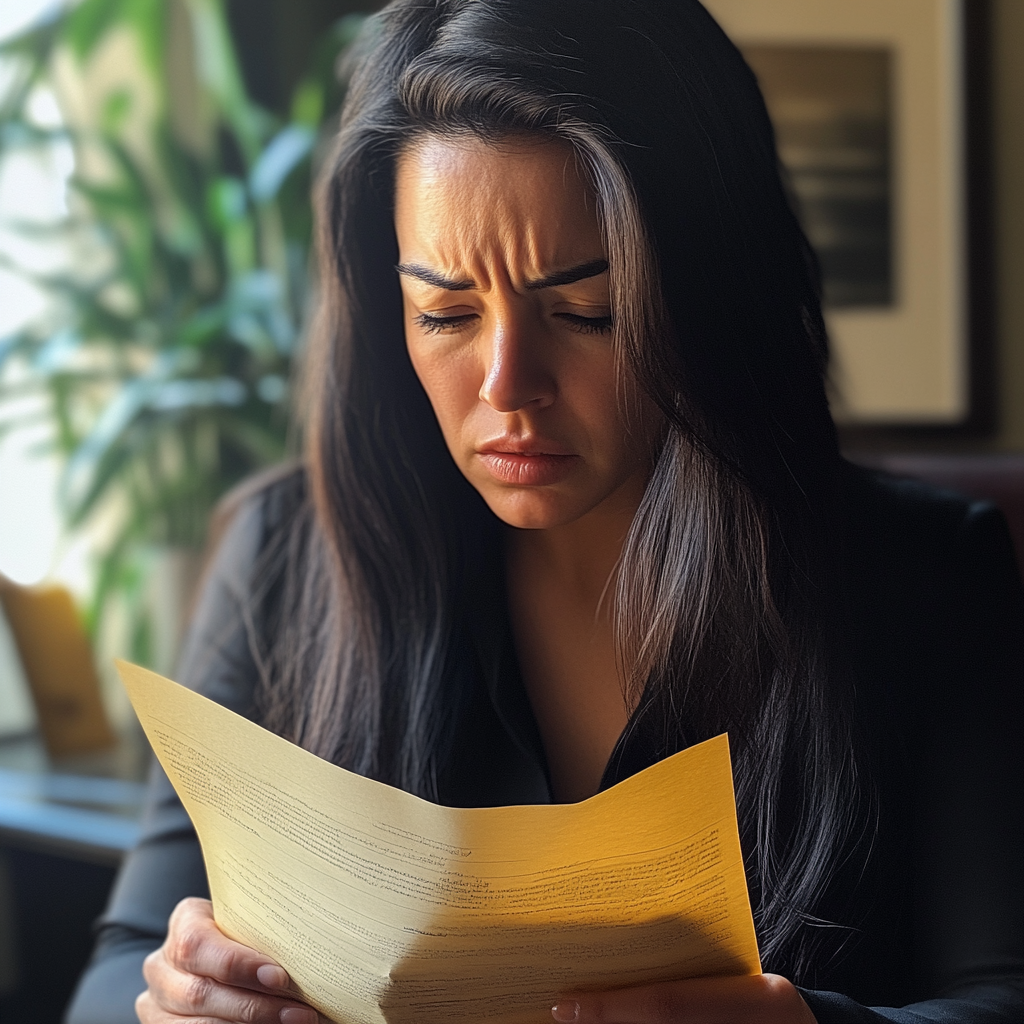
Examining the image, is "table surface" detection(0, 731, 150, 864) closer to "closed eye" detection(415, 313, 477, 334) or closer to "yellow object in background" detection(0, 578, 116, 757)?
"yellow object in background" detection(0, 578, 116, 757)

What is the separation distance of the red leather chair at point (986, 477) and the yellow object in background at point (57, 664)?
973mm

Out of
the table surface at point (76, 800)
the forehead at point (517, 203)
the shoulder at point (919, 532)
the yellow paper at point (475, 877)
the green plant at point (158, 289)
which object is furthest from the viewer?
the green plant at point (158, 289)

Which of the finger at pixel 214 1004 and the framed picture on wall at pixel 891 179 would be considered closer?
the finger at pixel 214 1004

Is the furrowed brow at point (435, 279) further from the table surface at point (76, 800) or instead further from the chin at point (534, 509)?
the table surface at point (76, 800)

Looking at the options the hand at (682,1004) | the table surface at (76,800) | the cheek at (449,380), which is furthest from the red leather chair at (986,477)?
the table surface at (76,800)

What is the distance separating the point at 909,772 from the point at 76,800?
3.02ft

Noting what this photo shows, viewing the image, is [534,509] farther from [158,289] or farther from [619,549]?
[158,289]

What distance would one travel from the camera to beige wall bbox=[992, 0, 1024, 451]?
1.58 metres

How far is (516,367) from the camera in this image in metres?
0.69

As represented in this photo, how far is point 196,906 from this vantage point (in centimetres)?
72

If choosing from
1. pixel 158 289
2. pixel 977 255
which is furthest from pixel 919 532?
pixel 158 289

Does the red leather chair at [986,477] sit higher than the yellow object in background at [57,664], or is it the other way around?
the red leather chair at [986,477]

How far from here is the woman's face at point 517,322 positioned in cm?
69

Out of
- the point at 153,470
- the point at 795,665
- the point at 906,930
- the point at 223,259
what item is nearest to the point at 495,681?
the point at 795,665
